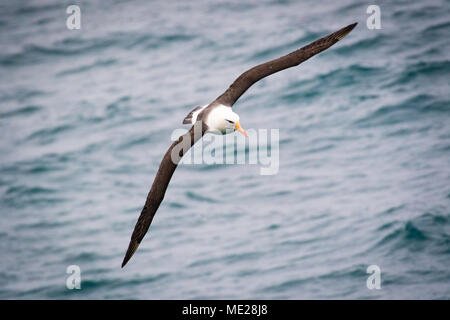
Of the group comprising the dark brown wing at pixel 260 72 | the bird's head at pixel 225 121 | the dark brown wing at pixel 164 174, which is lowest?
the dark brown wing at pixel 164 174

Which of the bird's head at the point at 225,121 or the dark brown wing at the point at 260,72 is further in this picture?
the dark brown wing at the point at 260,72

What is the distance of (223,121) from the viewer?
38.6 feet

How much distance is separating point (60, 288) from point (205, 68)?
11284 mm

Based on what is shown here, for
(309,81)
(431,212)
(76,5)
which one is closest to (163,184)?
(431,212)

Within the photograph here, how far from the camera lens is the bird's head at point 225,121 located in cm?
1172

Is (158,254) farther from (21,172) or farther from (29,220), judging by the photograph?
(21,172)

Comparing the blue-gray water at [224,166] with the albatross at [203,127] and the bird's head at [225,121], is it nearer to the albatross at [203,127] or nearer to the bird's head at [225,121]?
Result: the albatross at [203,127]

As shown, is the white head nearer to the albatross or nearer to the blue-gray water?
the albatross

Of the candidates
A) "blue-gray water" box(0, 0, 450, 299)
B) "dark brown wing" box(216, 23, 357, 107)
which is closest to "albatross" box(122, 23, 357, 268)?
"dark brown wing" box(216, 23, 357, 107)

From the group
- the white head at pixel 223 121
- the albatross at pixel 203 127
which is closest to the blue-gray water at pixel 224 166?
the albatross at pixel 203 127

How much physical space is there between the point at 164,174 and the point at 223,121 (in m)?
1.18

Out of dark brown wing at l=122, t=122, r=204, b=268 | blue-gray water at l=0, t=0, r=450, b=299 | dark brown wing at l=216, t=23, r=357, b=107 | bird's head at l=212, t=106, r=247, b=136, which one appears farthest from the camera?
blue-gray water at l=0, t=0, r=450, b=299

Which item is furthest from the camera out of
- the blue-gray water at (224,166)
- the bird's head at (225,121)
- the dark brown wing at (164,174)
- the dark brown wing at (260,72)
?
the blue-gray water at (224,166)

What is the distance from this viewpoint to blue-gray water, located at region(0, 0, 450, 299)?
69.4ft
